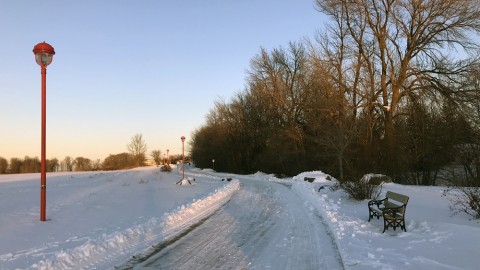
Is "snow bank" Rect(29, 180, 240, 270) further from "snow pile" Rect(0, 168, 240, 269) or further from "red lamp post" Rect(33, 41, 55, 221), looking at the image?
"red lamp post" Rect(33, 41, 55, 221)

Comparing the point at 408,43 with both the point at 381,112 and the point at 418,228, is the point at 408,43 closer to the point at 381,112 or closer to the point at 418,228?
the point at 381,112

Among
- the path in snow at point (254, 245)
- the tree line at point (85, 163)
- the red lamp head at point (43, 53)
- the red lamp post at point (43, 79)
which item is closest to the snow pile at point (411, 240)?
the path in snow at point (254, 245)

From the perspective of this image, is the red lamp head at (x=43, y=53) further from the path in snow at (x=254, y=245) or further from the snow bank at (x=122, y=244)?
the path in snow at (x=254, y=245)

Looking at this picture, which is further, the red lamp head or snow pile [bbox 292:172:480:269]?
the red lamp head

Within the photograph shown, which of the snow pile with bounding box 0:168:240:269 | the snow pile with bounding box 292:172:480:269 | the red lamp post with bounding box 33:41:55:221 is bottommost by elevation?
the snow pile with bounding box 292:172:480:269

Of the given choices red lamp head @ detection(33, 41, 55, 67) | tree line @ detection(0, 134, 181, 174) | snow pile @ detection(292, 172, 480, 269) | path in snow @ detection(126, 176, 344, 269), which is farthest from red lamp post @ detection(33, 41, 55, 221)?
tree line @ detection(0, 134, 181, 174)

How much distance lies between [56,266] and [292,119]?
42.9 meters

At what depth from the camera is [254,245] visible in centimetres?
866

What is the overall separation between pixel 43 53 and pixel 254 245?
26.3 feet

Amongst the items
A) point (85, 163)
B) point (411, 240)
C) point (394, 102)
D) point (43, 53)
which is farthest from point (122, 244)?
Answer: point (85, 163)

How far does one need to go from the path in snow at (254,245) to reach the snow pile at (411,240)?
0.37 metres

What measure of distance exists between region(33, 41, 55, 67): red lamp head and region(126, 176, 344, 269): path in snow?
639 centimetres

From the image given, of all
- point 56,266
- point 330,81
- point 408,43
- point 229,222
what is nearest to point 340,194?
point 229,222

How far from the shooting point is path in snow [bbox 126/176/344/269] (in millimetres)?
7102
